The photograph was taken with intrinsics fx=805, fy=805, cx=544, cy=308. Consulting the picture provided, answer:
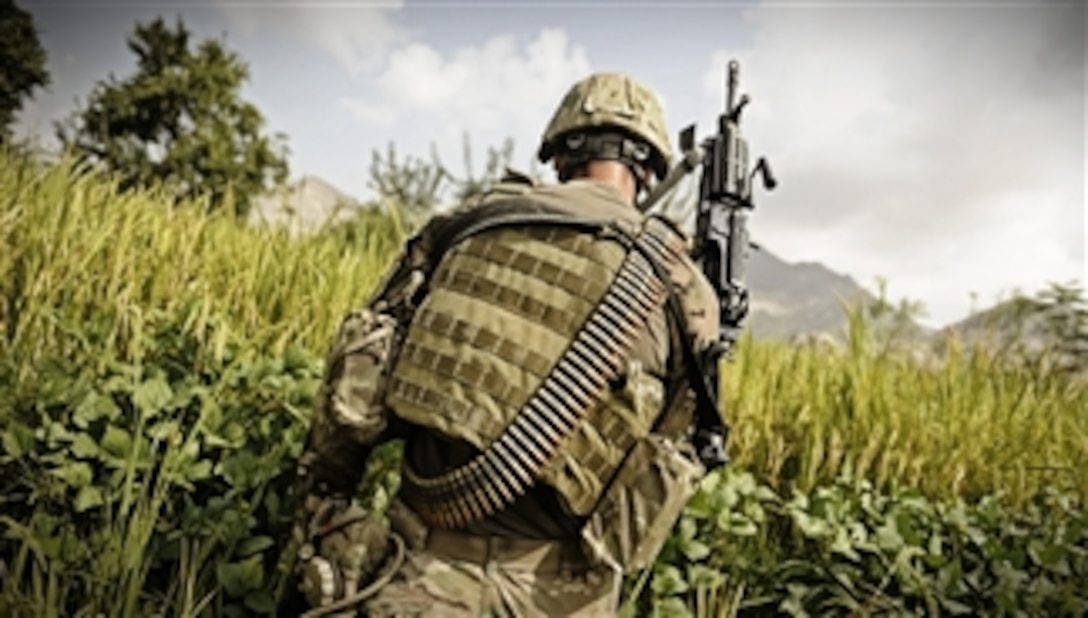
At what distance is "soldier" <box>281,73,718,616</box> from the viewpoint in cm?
190

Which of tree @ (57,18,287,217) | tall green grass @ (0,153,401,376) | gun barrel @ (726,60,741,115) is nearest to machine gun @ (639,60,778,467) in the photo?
gun barrel @ (726,60,741,115)

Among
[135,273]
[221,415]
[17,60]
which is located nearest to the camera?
[221,415]

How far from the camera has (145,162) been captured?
1934 centimetres

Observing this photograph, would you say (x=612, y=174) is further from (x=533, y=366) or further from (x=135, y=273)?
(x=135, y=273)

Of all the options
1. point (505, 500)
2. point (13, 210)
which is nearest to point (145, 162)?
point (13, 210)

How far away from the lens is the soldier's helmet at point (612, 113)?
2.29 m

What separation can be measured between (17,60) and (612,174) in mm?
20750

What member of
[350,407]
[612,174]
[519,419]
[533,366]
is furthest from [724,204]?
[350,407]

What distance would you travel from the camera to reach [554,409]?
1.89 metres

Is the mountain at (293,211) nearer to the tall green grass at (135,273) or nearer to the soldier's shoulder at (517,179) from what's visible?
the tall green grass at (135,273)

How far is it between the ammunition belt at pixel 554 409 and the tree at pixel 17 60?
1998cm

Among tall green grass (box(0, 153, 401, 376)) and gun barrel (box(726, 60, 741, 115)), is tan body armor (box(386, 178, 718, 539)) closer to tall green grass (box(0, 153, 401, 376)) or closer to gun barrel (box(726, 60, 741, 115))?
gun barrel (box(726, 60, 741, 115))

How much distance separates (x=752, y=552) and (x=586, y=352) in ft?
5.79

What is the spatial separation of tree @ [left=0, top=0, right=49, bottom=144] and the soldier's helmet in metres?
19.6
